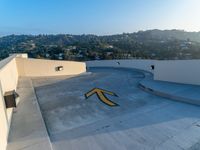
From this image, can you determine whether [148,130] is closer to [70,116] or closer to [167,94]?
[70,116]

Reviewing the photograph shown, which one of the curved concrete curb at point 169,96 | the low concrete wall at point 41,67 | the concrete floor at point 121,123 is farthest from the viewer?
the low concrete wall at point 41,67

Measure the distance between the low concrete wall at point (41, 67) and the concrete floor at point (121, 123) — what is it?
355cm

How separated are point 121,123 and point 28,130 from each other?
201 cm

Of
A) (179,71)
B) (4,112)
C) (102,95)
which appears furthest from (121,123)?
(179,71)

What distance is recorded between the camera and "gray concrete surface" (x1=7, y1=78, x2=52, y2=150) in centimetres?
283

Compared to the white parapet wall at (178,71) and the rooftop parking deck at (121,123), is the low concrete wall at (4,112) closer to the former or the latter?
the rooftop parking deck at (121,123)

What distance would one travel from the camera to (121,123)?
388 cm

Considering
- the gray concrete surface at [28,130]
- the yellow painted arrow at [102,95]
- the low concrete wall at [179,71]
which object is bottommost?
the yellow painted arrow at [102,95]

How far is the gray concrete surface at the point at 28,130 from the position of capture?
111 inches

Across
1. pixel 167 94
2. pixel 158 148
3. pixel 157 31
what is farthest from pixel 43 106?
pixel 157 31

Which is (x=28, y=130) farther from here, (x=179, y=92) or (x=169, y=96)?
(x=179, y=92)

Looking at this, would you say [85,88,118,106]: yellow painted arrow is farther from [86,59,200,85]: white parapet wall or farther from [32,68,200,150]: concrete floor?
[86,59,200,85]: white parapet wall

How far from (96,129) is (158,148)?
1325 millimetres

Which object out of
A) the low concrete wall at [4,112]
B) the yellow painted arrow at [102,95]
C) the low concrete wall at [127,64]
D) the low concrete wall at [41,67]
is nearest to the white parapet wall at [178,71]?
the yellow painted arrow at [102,95]
